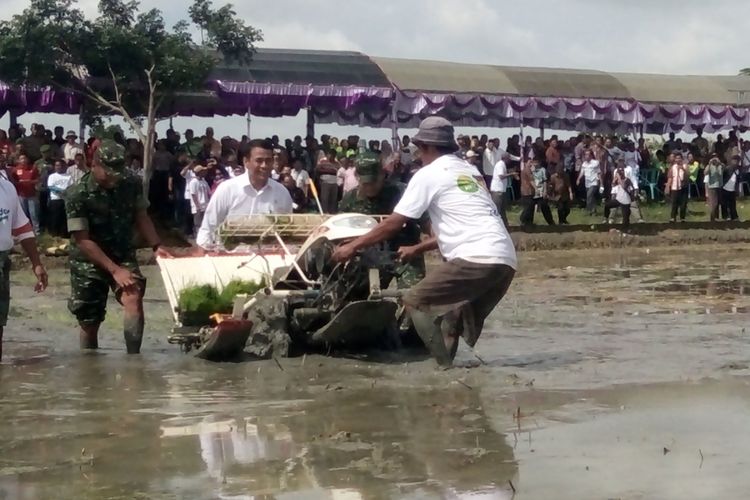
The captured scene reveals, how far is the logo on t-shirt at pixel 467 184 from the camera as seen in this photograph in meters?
8.09

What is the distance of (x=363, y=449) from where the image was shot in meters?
6.13

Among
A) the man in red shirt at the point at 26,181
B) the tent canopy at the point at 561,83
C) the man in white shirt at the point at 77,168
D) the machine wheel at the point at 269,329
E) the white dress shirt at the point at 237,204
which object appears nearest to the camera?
the machine wheel at the point at 269,329

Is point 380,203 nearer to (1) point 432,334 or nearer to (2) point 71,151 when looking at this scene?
(1) point 432,334

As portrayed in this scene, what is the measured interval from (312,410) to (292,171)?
15.6 m

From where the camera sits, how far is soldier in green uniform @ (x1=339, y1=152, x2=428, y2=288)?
9516 mm

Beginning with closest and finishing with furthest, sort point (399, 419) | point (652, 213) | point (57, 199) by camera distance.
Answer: point (399, 419) → point (57, 199) → point (652, 213)

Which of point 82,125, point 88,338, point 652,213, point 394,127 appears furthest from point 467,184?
point 652,213

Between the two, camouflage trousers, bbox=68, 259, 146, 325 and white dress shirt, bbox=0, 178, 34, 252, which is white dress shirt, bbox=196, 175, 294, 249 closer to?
camouflage trousers, bbox=68, 259, 146, 325

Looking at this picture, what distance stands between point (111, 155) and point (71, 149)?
12088 millimetres

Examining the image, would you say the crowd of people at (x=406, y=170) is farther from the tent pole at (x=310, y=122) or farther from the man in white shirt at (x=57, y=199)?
the tent pole at (x=310, y=122)

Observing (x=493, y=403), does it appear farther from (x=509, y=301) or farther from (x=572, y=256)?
(x=572, y=256)

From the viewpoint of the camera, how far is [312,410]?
7.30m

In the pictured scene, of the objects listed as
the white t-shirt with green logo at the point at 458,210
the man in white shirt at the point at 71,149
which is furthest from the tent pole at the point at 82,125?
the white t-shirt with green logo at the point at 458,210

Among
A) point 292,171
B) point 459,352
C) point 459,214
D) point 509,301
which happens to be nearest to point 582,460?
point 459,214
